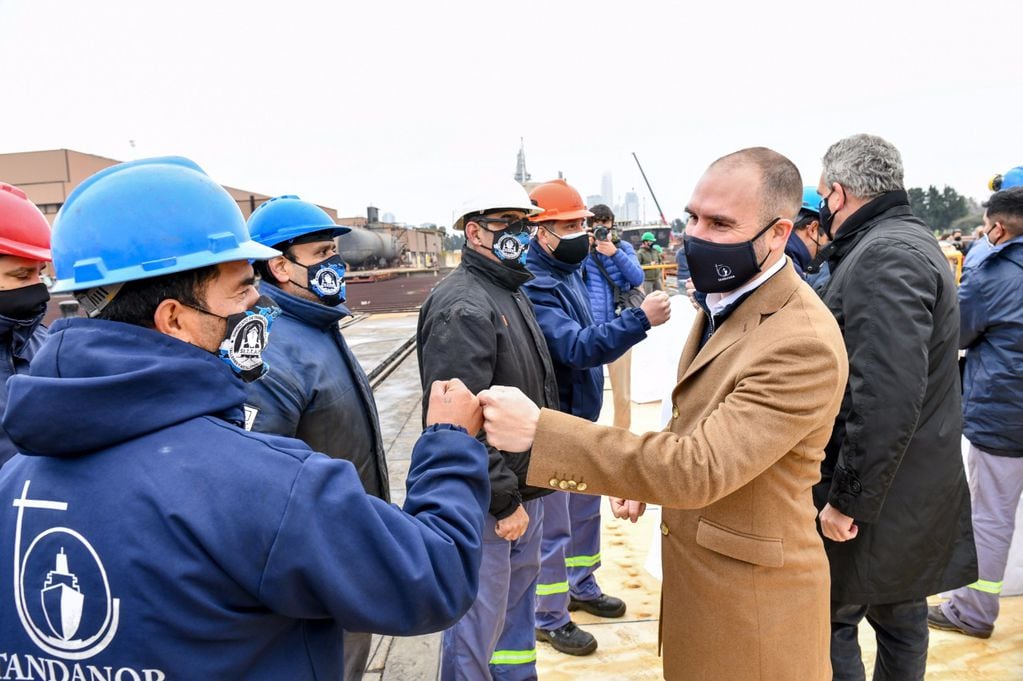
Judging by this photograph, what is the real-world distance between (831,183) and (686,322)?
15.5ft

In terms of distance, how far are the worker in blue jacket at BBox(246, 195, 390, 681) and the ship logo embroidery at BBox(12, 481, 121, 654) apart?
1.00 meters

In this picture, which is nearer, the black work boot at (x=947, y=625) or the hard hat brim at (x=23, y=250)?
the hard hat brim at (x=23, y=250)

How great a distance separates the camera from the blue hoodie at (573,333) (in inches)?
138

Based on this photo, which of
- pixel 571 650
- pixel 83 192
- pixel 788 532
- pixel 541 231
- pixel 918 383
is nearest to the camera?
pixel 83 192

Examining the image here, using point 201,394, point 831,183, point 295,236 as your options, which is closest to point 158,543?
point 201,394

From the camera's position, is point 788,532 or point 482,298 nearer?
point 788,532

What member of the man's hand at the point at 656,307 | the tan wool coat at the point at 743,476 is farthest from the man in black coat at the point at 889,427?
the man's hand at the point at 656,307

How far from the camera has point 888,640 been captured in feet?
8.79

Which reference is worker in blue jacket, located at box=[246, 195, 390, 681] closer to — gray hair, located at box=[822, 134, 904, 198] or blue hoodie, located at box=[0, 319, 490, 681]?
blue hoodie, located at box=[0, 319, 490, 681]

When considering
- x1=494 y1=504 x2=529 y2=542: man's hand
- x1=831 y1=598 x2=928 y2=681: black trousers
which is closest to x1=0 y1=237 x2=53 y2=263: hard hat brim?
x1=494 y1=504 x2=529 y2=542: man's hand

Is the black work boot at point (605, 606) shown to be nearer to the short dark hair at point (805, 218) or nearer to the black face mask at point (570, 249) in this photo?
the black face mask at point (570, 249)

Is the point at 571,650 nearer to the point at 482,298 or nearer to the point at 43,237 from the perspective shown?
the point at 482,298

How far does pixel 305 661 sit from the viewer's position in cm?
125

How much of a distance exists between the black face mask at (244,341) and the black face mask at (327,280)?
113 centimetres
